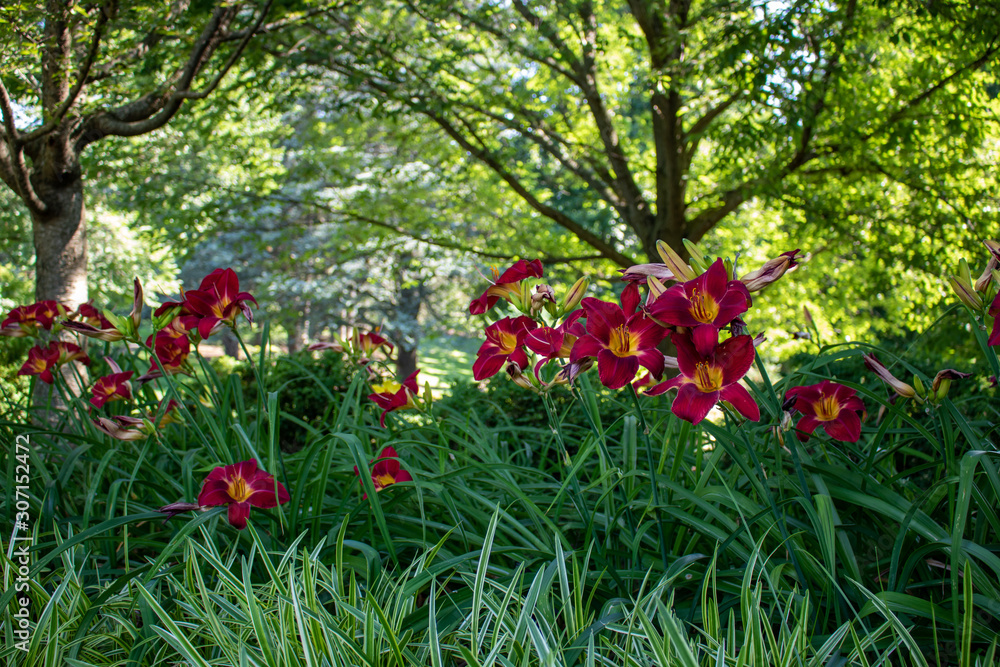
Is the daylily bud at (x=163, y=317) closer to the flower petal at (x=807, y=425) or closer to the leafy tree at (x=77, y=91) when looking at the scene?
the flower petal at (x=807, y=425)

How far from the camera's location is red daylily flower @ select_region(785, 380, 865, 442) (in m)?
1.45

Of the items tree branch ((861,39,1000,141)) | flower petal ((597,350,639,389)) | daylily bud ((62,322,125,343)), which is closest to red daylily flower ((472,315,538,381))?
flower petal ((597,350,639,389))

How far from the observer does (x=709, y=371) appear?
116 centimetres

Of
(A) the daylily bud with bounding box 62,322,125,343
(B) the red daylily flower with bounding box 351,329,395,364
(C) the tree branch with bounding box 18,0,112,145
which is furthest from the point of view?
(C) the tree branch with bounding box 18,0,112,145

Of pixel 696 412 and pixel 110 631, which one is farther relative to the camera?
pixel 110 631

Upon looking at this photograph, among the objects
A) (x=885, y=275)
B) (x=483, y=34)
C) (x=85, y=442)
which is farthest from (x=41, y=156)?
(x=885, y=275)

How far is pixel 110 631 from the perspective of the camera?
57.7 inches

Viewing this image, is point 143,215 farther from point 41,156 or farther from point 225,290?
point 225,290

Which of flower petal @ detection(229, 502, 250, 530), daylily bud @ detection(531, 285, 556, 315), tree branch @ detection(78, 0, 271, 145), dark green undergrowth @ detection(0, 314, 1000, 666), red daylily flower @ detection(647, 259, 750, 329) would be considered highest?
tree branch @ detection(78, 0, 271, 145)

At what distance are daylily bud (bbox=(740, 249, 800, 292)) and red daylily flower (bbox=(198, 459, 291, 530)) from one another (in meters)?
1.18

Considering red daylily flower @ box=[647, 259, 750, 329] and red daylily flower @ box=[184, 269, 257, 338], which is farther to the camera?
red daylily flower @ box=[184, 269, 257, 338]

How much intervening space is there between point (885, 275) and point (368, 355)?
5652 mm

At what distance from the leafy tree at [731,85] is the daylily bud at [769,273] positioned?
3.41 meters

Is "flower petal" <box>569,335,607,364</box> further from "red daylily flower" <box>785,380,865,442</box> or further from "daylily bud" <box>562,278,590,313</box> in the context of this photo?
"red daylily flower" <box>785,380,865,442</box>
